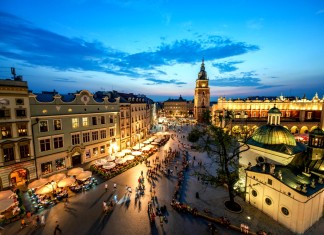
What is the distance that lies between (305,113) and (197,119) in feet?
187

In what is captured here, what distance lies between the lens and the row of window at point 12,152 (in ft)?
78.2

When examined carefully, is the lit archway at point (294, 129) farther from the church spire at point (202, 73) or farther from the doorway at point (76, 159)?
the doorway at point (76, 159)

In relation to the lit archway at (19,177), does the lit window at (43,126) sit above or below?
above

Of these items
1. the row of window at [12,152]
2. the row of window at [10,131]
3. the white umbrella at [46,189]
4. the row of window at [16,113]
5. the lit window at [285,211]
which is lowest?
the lit window at [285,211]

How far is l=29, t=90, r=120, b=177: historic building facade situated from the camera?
2755 cm

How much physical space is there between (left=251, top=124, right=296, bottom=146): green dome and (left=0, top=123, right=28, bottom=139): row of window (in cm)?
3572

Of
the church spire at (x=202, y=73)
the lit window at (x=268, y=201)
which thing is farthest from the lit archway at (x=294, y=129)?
the lit window at (x=268, y=201)

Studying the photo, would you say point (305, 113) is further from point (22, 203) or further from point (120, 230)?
point (22, 203)

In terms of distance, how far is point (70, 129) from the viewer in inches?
1241

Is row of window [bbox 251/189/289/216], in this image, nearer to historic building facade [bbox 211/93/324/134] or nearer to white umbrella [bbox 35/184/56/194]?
white umbrella [bbox 35/184/56/194]

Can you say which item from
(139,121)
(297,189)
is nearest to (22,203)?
(297,189)

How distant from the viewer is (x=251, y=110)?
86500 millimetres

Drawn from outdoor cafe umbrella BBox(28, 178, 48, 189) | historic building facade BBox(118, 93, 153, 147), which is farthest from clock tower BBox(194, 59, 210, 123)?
outdoor cafe umbrella BBox(28, 178, 48, 189)

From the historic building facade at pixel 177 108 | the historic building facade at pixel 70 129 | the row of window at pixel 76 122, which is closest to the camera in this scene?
the historic building facade at pixel 70 129
